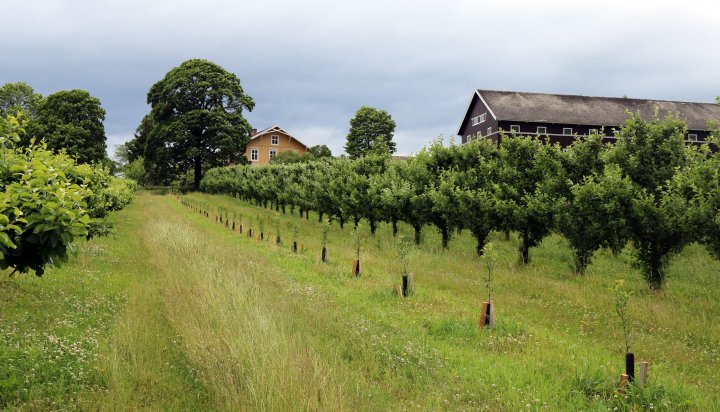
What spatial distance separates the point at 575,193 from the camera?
668 inches

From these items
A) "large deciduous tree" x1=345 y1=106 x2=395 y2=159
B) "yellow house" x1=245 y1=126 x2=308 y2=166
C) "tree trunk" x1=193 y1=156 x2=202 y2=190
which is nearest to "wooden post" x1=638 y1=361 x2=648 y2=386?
"tree trunk" x1=193 y1=156 x2=202 y2=190

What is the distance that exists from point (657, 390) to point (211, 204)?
49906 mm

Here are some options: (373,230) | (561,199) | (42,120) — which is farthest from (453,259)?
(42,120)

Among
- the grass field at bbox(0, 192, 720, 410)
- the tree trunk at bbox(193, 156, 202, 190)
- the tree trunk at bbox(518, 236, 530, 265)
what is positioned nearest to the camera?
the grass field at bbox(0, 192, 720, 410)

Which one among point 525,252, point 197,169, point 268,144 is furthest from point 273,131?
point 525,252

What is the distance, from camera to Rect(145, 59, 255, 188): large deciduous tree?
65312 mm

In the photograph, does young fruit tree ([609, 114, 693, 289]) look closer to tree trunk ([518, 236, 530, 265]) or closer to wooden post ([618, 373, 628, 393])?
tree trunk ([518, 236, 530, 265])

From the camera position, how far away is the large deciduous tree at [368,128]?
87.6 metres

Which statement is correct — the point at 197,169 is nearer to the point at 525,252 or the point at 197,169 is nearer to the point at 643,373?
the point at 525,252

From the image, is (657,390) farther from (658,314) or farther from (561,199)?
(561,199)

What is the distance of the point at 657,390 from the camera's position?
677 cm

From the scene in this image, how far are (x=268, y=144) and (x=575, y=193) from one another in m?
78.9

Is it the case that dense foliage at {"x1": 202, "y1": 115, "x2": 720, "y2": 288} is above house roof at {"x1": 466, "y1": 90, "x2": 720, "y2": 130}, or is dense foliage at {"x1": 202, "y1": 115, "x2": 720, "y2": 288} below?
below

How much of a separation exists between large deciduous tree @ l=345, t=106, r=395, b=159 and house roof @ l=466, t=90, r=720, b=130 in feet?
99.1
